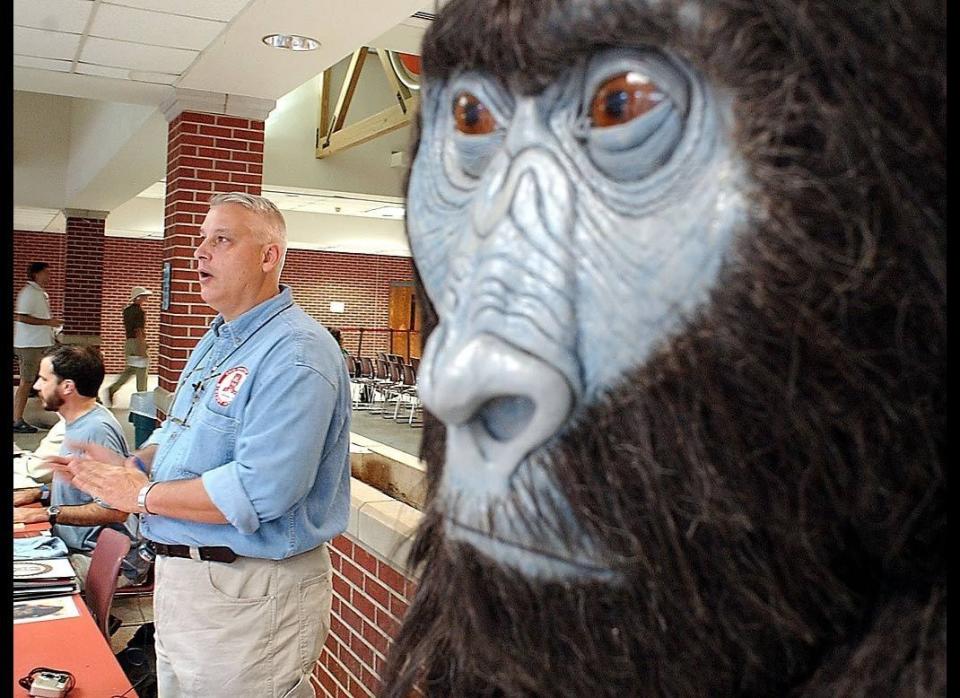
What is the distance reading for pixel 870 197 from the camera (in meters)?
0.24

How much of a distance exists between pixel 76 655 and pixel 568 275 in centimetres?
190

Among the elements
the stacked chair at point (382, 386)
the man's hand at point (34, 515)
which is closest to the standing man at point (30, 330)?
the man's hand at point (34, 515)

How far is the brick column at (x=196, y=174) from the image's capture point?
4445mm

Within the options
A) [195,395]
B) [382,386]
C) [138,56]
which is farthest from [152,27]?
[382,386]

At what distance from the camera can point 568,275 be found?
26cm

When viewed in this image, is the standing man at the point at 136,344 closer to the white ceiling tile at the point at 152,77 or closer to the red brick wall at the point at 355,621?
the white ceiling tile at the point at 152,77

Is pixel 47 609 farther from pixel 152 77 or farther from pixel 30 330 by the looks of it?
pixel 152 77

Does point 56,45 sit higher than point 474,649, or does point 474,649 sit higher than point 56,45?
point 56,45

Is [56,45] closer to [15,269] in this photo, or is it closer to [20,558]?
[15,269]

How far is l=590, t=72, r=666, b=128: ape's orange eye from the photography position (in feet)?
0.85

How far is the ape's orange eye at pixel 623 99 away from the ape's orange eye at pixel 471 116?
5cm

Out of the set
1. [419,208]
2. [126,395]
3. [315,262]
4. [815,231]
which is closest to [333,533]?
[419,208]

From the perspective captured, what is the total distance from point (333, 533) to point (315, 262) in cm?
1370

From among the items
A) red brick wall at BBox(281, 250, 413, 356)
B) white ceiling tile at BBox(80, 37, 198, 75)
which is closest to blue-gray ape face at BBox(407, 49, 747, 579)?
white ceiling tile at BBox(80, 37, 198, 75)
